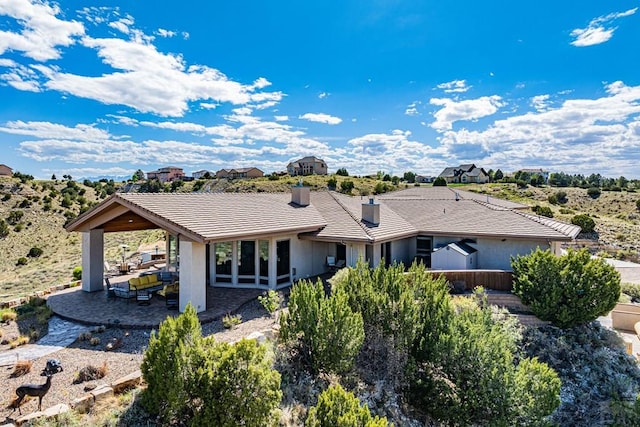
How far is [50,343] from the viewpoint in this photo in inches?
470

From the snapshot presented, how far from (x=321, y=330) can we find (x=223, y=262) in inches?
397

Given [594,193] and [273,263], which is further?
[594,193]

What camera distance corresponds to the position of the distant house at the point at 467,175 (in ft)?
329

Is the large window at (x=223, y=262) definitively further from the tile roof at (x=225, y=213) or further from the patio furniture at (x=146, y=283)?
the patio furniture at (x=146, y=283)

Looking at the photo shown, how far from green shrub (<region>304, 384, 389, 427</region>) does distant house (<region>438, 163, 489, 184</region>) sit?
100772 millimetres

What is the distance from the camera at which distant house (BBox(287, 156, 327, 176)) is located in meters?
101

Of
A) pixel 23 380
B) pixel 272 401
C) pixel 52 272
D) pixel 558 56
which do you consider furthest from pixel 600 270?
pixel 52 272

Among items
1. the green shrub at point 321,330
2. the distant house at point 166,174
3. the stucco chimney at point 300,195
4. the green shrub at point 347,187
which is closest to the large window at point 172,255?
the stucco chimney at point 300,195

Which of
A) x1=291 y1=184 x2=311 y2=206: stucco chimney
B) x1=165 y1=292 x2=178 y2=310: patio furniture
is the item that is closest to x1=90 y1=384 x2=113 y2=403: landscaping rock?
x1=165 y1=292 x2=178 y2=310: patio furniture

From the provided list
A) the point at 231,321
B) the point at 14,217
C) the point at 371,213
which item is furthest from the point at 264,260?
the point at 14,217

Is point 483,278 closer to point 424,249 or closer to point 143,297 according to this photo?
point 424,249

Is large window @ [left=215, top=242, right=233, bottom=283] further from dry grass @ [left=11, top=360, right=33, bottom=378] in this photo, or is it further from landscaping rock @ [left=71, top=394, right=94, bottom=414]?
landscaping rock @ [left=71, top=394, right=94, bottom=414]

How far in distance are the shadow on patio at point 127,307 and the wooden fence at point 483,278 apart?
32.4ft

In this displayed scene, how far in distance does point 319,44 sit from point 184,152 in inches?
1206
